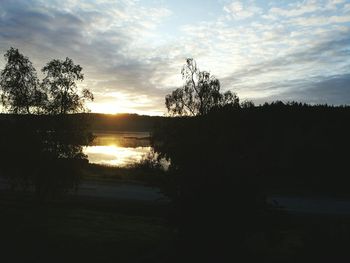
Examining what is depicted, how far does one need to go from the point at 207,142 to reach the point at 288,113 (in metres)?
34.0

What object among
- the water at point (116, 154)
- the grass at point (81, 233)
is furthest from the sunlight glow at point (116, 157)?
the grass at point (81, 233)

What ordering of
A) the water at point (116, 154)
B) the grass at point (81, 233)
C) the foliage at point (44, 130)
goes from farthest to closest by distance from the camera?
the water at point (116, 154) → the foliage at point (44, 130) → the grass at point (81, 233)

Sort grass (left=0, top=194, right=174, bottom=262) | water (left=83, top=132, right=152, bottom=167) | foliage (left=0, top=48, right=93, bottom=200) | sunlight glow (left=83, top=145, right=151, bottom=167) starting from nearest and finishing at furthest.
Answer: grass (left=0, top=194, right=174, bottom=262) < foliage (left=0, top=48, right=93, bottom=200) < sunlight glow (left=83, top=145, right=151, bottom=167) < water (left=83, top=132, right=152, bottom=167)

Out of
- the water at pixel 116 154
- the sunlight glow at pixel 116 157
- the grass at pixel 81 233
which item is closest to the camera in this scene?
the grass at pixel 81 233

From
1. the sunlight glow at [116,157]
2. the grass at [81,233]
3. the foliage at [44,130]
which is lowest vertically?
the sunlight glow at [116,157]

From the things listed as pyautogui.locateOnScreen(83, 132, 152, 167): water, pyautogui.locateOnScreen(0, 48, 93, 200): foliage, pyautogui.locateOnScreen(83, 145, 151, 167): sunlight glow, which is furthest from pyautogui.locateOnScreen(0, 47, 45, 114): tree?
pyautogui.locateOnScreen(83, 145, 151, 167): sunlight glow

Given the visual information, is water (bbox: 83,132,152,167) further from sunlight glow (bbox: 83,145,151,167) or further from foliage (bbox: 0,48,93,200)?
foliage (bbox: 0,48,93,200)

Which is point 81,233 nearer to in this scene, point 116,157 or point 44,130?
point 44,130

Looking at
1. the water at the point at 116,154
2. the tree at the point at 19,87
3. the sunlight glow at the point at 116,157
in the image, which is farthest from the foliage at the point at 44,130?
the sunlight glow at the point at 116,157

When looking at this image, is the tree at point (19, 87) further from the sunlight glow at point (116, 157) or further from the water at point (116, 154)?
the sunlight glow at point (116, 157)

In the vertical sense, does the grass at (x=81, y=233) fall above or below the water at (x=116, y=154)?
above

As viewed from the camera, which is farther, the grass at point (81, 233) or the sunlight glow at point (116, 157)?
the sunlight glow at point (116, 157)

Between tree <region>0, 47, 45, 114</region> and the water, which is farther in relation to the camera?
the water

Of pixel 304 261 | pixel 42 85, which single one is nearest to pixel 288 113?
pixel 42 85
